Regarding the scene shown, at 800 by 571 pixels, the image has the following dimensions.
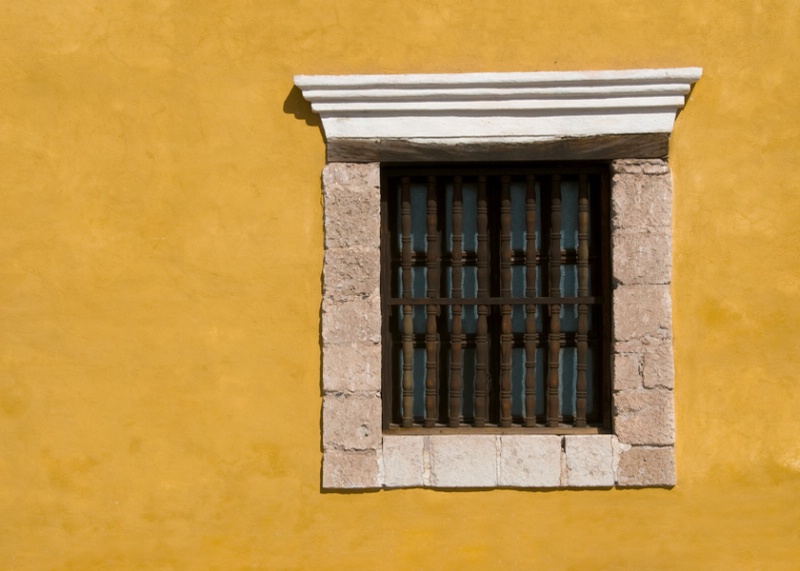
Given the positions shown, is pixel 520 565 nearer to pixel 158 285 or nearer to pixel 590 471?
pixel 590 471

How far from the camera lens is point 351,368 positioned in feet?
12.2

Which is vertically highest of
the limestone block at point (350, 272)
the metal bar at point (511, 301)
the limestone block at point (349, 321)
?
the limestone block at point (350, 272)

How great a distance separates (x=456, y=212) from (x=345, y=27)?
97 cm

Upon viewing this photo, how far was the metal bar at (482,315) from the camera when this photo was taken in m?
3.82

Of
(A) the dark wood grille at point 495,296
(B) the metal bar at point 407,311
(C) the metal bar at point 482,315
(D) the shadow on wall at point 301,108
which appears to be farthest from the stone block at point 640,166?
(D) the shadow on wall at point 301,108

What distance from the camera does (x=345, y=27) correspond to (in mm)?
3723

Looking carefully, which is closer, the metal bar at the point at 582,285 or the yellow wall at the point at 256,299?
the yellow wall at the point at 256,299

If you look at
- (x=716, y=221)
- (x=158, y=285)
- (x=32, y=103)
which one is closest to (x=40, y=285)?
(x=158, y=285)

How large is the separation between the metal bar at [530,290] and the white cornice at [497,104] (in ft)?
0.96

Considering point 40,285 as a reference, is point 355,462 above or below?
below

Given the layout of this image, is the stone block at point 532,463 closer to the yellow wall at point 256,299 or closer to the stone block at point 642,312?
the yellow wall at point 256,299

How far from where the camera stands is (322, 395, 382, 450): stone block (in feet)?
12.2

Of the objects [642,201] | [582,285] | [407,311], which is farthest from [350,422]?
[642,201]

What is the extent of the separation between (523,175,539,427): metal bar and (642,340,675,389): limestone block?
1.64 ft
